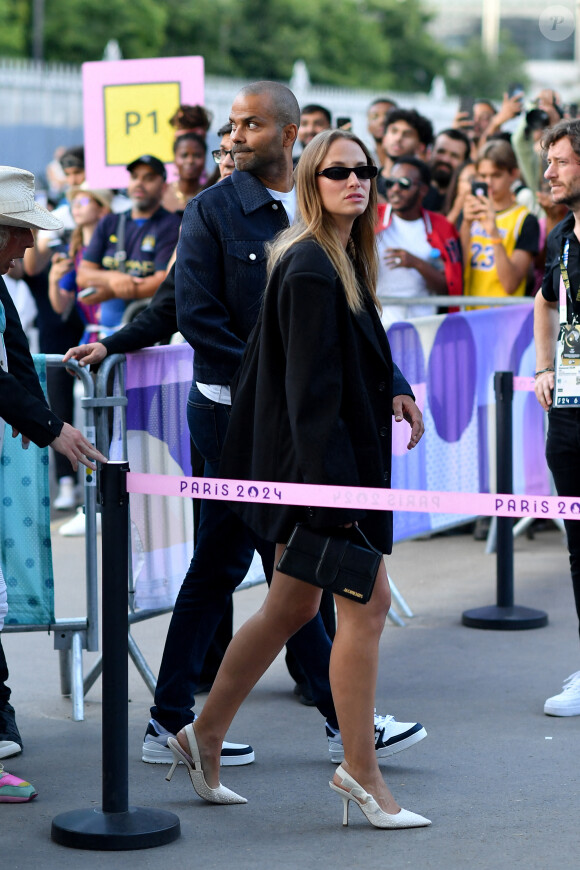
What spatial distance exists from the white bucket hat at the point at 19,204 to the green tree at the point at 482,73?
342ft

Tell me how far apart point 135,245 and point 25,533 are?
391cm

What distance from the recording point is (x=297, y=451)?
163 inches

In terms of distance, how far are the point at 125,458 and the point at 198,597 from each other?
81 cm

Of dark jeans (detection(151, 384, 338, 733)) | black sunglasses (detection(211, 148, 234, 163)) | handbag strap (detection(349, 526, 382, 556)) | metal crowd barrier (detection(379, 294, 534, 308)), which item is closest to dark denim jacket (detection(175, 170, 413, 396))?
dark jeans (detection(151, 384, 338, 733))

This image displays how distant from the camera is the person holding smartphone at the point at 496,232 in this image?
8734 millimetres

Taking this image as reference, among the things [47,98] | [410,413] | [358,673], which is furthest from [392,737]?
[47,98]

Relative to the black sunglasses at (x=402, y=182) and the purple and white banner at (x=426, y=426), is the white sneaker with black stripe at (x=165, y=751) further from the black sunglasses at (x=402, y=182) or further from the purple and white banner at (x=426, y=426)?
the black sunglasses at (x=402, y=182)

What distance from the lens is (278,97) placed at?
489cm

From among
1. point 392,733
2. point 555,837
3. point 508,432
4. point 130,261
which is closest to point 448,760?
point 392,733

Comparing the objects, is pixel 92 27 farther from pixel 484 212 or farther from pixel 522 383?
pixel 522 383

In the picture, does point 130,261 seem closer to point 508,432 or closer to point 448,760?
point 508,432

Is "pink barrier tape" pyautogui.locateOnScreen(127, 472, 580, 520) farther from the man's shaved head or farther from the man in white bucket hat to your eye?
the man's shaved head

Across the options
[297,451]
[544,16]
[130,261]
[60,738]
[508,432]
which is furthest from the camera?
[544,16]

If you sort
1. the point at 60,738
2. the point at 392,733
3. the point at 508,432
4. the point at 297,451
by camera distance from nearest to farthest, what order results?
the point at 297,451, the point at 392,733, the point at 60,738, the point at 508,432
